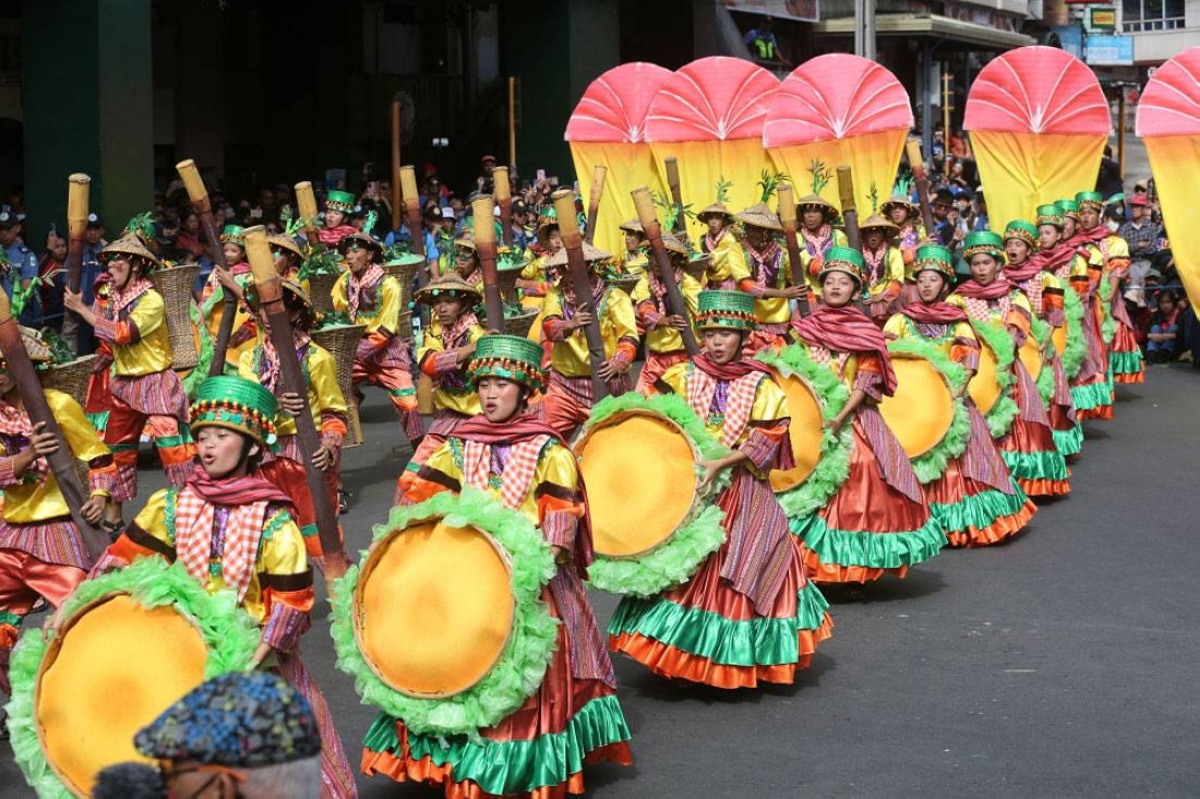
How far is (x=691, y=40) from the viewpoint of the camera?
96.7ft

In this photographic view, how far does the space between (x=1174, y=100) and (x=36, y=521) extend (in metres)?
14.2

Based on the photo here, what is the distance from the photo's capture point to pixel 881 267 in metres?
14.4

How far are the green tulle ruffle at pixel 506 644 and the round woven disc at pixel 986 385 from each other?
21.3 feet

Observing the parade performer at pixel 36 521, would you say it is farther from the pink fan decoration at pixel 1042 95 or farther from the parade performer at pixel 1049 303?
the pink fan decoration at pixel 1042 95

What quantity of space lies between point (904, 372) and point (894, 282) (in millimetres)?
3776

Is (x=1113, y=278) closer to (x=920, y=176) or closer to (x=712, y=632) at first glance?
(x=920, y=176)

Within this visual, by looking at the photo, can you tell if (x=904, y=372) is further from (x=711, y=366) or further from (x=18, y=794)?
(x=18, y=794)

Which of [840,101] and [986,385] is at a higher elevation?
[840,101]

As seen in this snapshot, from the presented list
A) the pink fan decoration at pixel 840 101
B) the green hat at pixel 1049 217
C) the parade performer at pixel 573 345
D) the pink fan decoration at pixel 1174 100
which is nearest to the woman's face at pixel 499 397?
the parade performer at pixel 573 345

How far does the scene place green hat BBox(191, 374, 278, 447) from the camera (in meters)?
5.43

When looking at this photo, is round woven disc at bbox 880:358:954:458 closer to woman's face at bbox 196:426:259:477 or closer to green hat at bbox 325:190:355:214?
green hat at bbox 325:190:355:214

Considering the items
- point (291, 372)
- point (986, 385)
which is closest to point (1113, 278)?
point (986, 385)

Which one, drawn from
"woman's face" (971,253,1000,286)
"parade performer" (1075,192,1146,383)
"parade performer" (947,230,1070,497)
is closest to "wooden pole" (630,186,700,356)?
"parade performer" (947,230,1070,497)

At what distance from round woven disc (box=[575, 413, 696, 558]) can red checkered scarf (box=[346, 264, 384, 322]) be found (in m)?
5.48
